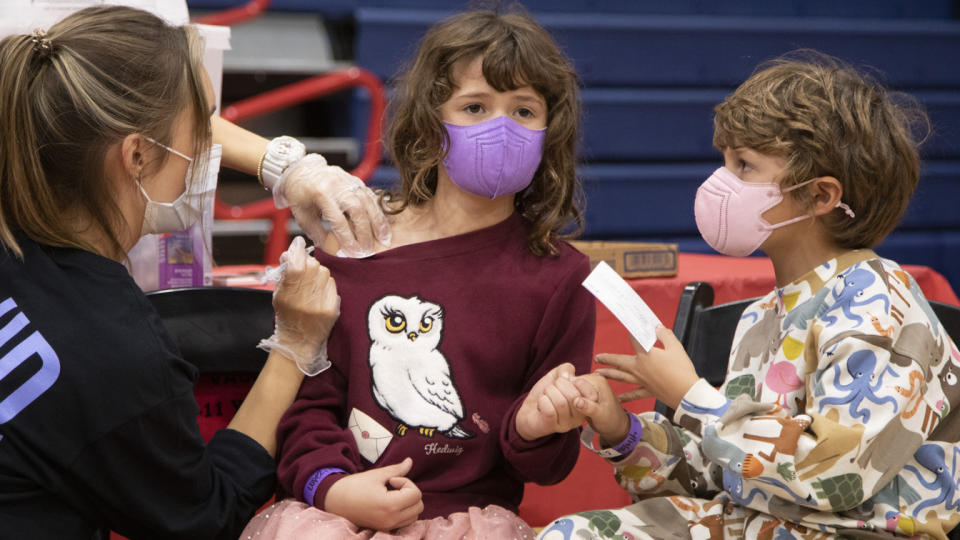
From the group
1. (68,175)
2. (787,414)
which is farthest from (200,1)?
(787,414)

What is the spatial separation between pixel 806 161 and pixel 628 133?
11.8ft

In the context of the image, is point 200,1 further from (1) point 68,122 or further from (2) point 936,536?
(2) point 936,536

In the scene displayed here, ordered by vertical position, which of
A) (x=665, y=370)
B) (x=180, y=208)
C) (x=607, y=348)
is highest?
(x=180, y=208)

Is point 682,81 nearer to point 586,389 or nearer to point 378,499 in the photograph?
point 586,389

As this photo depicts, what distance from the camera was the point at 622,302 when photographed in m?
1.32

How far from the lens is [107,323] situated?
1.18 metres

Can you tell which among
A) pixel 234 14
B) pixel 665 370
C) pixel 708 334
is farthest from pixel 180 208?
pixel 234 14

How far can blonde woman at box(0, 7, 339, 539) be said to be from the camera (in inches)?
45.3

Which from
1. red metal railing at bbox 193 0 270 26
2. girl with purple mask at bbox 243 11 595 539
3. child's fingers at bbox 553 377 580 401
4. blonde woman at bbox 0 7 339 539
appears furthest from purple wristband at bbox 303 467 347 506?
red metal railing at bbox 193 0 270 26

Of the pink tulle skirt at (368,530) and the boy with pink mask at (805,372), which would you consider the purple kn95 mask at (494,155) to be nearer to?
the boy with pink mask at (805,372)

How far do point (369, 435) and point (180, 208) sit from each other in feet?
1.34

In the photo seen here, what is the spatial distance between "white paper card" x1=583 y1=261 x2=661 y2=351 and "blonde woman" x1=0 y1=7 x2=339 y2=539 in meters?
0.53

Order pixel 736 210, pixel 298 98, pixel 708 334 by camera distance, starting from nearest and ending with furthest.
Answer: pixel 736 210 → pixel 708 334 → pixel 298 98

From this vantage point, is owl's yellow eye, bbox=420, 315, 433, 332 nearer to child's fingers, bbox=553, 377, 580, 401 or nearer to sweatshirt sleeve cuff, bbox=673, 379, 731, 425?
child's fingers, bbox=553, 377, 580, 401
